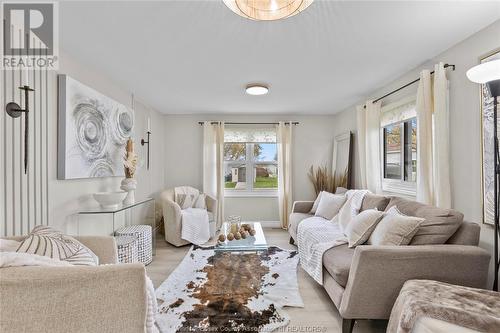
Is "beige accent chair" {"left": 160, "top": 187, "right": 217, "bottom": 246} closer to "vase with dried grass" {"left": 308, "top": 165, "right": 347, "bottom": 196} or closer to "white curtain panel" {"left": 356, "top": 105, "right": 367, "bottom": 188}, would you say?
"vase with dried grass" {"left": 308, "top": 165, "right": 347, "bottom": 196}

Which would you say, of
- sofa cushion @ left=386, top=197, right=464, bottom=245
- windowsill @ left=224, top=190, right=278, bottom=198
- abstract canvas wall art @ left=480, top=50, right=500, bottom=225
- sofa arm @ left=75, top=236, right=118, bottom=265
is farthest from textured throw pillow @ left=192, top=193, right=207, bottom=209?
Answer: abstract canvas wall art @ left=480, top=50, right=500, bottom=225

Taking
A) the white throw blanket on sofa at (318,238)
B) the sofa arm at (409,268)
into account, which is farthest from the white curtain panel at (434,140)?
the white throw blanket on sofa at (318,238)

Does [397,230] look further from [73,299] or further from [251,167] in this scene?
[251,167]

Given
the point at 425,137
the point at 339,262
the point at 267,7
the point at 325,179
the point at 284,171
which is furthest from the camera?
the point at 284,171

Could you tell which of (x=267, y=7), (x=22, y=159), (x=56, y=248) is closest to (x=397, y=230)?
(x=267, y=7)

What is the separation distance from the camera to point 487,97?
196 cm

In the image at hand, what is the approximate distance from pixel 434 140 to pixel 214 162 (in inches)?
142

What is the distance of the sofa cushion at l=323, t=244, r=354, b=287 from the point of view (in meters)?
1.98

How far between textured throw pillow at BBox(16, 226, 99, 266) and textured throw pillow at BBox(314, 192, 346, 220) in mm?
2831

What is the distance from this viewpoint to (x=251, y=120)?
5230 millimetres

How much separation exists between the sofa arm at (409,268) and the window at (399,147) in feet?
4.34

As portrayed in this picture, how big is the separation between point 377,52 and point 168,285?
3.06 meters

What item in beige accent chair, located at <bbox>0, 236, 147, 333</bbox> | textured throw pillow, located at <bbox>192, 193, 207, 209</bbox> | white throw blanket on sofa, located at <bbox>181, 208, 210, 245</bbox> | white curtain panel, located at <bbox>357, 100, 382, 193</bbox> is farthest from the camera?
textured throw pillow, located at <bbox>192, 193, 207, 209</bbox>

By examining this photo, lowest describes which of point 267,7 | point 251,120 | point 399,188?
point 399,188
